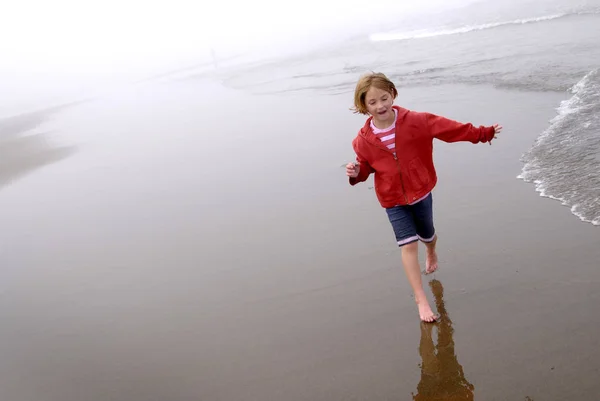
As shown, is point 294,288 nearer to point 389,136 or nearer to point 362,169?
point 362,169

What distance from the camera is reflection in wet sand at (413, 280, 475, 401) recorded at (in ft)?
8.65

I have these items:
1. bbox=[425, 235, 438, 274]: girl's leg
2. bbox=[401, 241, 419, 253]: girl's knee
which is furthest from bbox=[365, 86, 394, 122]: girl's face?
bbox=[425, 235, 438, 274]: girl's leg

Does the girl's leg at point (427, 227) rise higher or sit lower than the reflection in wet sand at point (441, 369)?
higher

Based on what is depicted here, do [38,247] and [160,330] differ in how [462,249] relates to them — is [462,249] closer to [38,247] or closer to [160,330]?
[160,330]

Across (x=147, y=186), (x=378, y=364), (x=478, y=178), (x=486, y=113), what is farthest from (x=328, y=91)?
(x=378, y=364)

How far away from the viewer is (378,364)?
2.95m

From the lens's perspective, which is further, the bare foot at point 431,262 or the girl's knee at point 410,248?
the bare foot at point 431,262

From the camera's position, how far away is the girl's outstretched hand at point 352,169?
3.25 meters

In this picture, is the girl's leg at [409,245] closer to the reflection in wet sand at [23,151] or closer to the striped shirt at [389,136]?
the striped shirt at [389,136]

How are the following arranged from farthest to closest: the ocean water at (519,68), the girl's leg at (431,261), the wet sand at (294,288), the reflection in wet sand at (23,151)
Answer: the reflection in wet sand at (23,151), the ocean water at (519,68), the girl's leg at (431,261), the wet sand at (294,288)

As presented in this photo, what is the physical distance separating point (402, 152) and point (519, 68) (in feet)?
23.8

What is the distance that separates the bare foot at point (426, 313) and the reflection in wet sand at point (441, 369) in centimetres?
3

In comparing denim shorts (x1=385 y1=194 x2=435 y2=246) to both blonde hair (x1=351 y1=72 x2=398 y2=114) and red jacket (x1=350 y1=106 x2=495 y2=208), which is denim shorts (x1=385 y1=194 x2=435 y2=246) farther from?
blonde hair (x1=351 y1=72 x2=398 y2=114)

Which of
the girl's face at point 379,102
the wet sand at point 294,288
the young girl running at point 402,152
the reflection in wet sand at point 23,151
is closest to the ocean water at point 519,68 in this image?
the wet sand at point 294,288
